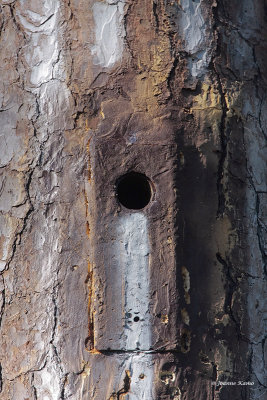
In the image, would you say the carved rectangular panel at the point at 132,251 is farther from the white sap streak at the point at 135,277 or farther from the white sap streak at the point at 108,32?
the white sap streak at the point at 108,32

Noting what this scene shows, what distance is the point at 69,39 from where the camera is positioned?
2.65 m

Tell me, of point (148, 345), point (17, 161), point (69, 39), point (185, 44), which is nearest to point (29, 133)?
point (17, 161)

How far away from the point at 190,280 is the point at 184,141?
38cm

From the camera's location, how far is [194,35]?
2674mm

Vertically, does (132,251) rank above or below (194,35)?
below

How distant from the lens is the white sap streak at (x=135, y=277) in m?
2.47

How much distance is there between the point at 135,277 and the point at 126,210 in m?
0.18

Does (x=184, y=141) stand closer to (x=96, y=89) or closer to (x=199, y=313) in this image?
(x=96, y=89)

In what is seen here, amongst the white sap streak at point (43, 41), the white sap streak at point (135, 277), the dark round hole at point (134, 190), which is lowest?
the white sap streak at point (135, 277)

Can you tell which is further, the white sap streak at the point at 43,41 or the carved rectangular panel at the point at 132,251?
the white sap streak at the point at 43,41

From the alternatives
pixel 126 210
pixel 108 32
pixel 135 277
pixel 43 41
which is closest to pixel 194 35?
pixel 108 32

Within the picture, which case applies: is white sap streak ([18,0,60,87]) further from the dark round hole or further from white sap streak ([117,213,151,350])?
white sap streak ([117,213,151,350])

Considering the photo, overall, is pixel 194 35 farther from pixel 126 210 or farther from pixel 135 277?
pixel 135 277

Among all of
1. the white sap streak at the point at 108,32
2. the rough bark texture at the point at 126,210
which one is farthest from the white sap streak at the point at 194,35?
the white sap streak at the point at 108,32
